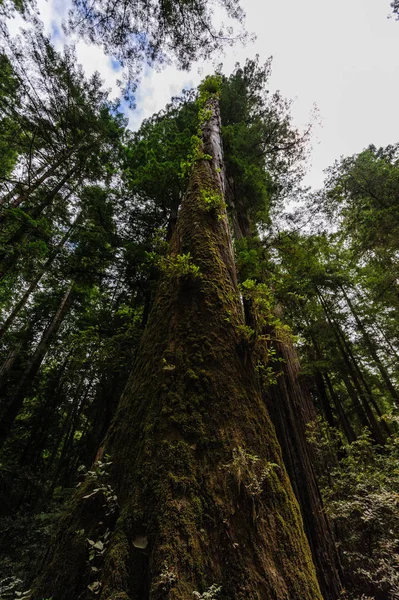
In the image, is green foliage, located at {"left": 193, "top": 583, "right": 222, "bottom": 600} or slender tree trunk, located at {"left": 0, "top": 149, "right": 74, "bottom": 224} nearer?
green foliage, located at {"left": 193, "top": 583, "right": 222, "bottom": 600}

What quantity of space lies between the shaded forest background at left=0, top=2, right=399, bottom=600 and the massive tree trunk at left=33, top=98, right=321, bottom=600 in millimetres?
401

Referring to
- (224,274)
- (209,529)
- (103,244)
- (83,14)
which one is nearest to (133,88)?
(83,14)

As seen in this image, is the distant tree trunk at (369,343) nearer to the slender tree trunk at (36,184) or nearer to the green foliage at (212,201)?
the green foliage at (212,201)

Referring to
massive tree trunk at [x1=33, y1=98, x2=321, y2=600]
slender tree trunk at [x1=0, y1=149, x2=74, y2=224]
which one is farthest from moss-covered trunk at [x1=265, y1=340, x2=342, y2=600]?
slender tree trunk at [x1=0, y1=149, x2=74, y2=224]

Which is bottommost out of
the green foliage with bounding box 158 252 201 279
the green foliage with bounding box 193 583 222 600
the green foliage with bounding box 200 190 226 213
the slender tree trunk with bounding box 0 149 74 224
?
the green foliage with bounding box 193 583 222 600

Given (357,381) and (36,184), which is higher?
(36,184)

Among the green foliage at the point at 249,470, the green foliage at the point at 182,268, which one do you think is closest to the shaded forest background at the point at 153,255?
the green foliage at the point at 182,268

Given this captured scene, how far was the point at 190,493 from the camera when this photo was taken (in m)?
1.58

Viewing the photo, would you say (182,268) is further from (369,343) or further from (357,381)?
(369,343)

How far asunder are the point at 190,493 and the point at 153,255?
2.88 metres

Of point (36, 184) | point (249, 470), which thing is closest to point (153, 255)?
point (249, 470)

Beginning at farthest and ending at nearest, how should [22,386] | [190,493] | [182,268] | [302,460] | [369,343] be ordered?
[369,343] → [22,386] → [302,460] → [182,268] → [190,493]

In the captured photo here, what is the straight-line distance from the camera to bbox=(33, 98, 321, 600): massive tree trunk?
4.39 ft

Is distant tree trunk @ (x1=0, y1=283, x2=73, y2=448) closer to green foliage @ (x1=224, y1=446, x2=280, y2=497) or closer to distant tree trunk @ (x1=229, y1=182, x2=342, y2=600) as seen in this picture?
distant tree trunk @ (x1=229, y1=182, x2=342, y2=600)
